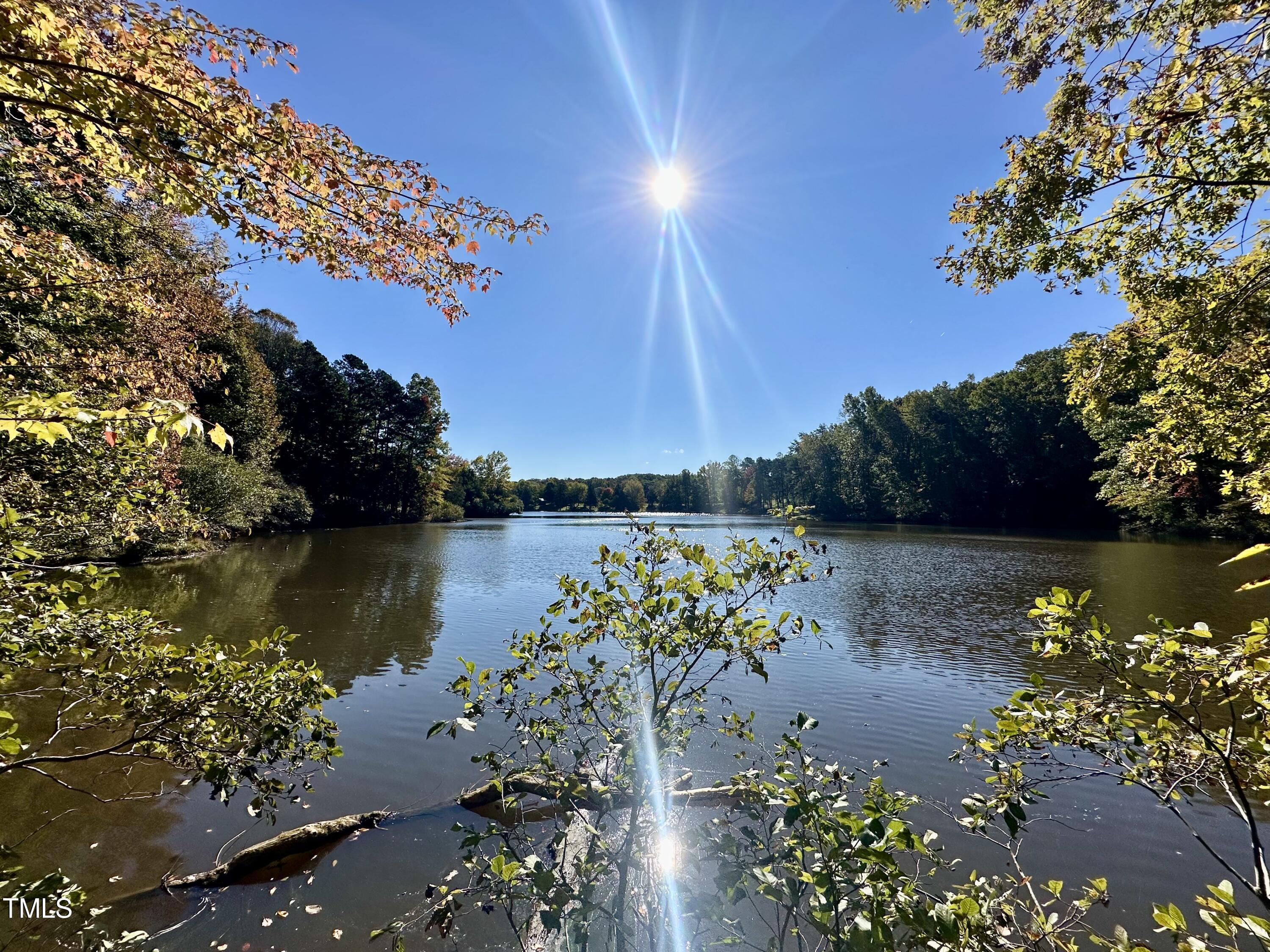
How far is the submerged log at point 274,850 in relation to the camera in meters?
4.13

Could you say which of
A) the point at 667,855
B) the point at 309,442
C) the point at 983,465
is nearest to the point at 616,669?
the point at 667,855

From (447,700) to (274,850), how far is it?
12.4ft

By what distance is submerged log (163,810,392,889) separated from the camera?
163 inches

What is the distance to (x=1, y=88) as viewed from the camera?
210cm

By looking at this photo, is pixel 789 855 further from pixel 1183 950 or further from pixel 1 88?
pixel 1 88

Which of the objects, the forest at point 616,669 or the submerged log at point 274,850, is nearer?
the forest at point 616,669

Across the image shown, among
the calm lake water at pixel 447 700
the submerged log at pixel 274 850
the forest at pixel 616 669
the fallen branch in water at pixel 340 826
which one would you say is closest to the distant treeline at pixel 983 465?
the calm lake water at pixel 447 700

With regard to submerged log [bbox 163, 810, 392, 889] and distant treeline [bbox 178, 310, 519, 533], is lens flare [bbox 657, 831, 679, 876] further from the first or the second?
distant treeline [bbox 178, 310, 519, 533]

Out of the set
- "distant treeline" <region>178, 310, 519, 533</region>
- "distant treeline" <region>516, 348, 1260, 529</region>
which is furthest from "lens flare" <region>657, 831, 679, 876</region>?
"distant treeline" <region>516, 348, 1260, 529</region>

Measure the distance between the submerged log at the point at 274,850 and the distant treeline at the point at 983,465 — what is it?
114 ft

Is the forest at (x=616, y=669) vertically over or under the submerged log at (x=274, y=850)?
over

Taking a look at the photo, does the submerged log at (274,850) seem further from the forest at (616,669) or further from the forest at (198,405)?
the forest at (198,405)

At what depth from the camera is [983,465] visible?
57188 mm

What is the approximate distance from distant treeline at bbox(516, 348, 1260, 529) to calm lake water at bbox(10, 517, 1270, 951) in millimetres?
16284
